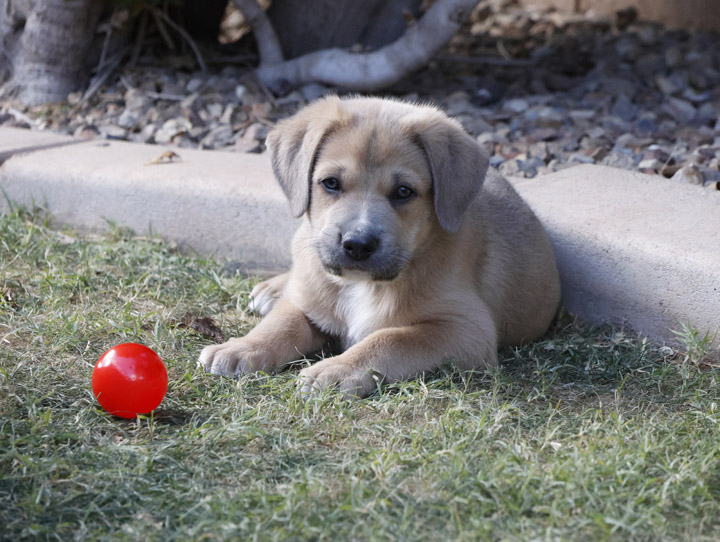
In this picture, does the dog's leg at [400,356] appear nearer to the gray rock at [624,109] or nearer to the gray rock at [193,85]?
the gray rock at [624,109]

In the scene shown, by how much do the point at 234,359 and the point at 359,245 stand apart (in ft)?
2.43

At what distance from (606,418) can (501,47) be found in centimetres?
662

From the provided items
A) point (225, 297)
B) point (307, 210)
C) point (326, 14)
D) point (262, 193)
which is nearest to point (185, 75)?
point (326, 14)

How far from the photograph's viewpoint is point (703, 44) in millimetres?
8727

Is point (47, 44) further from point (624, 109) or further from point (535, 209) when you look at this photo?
point (624, 109)

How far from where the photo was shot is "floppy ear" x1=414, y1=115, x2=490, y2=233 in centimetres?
388

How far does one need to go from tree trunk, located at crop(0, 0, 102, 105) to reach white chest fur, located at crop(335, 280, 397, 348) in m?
4.50

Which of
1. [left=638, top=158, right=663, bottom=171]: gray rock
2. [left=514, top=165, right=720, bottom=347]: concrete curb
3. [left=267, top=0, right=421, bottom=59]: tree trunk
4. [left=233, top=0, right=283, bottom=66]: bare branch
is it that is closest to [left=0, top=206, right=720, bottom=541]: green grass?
[left=514, top=165, right=720, bottom=347]: concrete curb

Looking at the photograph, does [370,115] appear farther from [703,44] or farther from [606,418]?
[703,44]

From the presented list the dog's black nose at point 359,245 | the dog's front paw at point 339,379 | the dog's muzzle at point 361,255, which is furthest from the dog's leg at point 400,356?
the dog's black nose at point 359,245

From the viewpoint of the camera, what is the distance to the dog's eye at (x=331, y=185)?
154 inches

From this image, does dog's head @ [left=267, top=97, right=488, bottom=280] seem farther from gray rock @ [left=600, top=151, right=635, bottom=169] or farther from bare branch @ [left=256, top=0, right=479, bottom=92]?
bare branch @ [left=256, top=0, right=479, bottom=92]

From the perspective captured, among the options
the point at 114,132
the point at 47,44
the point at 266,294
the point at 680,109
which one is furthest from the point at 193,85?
the point at 680,109

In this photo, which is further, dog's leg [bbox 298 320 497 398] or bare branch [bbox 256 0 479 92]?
bare branch [bbox 256 0 479 92]
